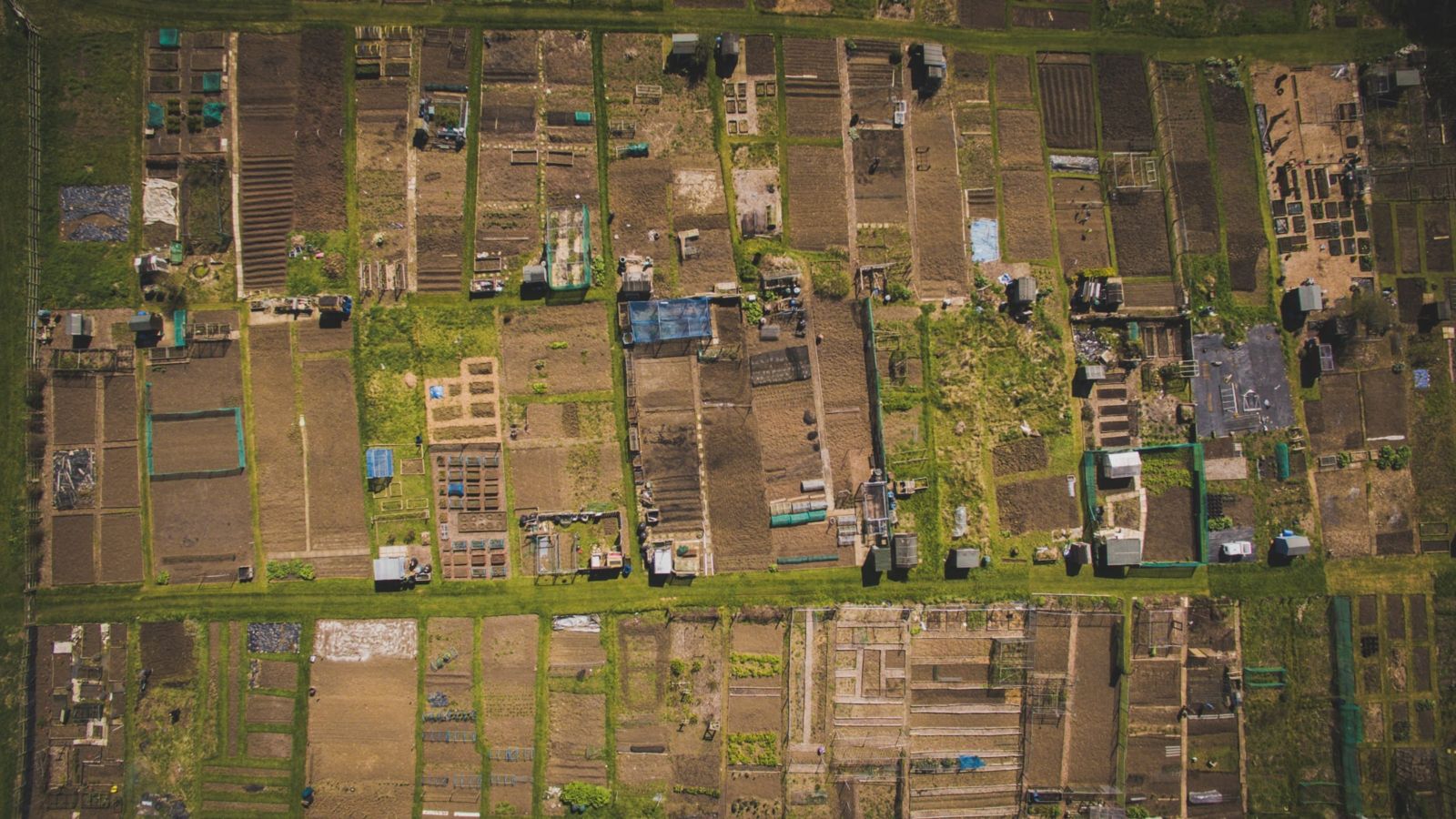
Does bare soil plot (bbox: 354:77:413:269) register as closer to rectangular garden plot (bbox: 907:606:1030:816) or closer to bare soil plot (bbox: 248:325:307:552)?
bare soil plot (bbox: 248:325:307:552)

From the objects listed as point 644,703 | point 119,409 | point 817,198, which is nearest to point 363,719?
point 644,703

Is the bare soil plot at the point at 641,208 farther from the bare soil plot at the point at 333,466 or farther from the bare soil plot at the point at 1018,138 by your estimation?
the bare soil plot at the point at 1018,138

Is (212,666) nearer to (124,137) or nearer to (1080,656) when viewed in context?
(124,137)

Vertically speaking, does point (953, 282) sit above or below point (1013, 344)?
above

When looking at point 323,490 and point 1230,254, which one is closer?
→ point 323,490

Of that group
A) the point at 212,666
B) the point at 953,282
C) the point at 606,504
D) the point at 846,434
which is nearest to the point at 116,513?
the point at 212,666

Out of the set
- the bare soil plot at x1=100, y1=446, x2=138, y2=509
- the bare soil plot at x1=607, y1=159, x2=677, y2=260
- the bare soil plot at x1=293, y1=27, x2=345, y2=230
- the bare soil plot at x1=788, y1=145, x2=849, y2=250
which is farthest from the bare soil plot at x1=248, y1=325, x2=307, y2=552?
the bare soil plot at x1=788, y1=145, x2=849, y2=250
